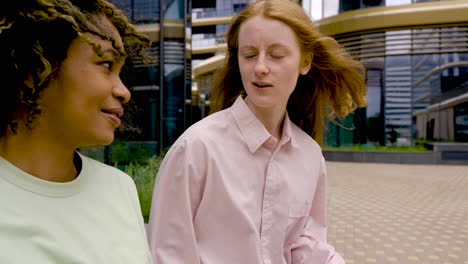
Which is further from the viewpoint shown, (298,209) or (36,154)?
(298,209)

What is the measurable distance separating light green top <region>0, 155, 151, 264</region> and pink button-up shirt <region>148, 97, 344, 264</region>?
434 millimetres

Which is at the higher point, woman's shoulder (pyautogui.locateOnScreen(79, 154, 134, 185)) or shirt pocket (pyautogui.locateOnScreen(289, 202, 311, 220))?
woman's shoulder (pyautogui.locateOnScreen(79, 154, 134, 185))

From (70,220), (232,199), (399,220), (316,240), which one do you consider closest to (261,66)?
(232,199)

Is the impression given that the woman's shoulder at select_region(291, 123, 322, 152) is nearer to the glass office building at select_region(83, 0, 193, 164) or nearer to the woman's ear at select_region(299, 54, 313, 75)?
the woman's ear at select_region(299, 54, 313, 75)

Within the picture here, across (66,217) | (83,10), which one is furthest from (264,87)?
(66,217)

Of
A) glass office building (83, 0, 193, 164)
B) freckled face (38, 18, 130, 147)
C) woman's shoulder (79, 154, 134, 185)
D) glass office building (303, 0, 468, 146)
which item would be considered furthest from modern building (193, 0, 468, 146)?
freckled face (38, 18, 130, 147)

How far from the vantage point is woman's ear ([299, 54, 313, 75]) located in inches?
72.9

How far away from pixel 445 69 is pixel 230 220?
60.2 feet

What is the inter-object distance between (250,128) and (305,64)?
46 centimetres

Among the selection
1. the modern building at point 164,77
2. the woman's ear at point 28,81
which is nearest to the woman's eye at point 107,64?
the woman's ear at point 28,81

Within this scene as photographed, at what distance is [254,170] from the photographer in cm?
157

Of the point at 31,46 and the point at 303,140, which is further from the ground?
the point at 31,46

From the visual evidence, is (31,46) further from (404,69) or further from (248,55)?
(404,69)

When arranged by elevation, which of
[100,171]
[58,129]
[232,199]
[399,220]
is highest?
[58,129]
